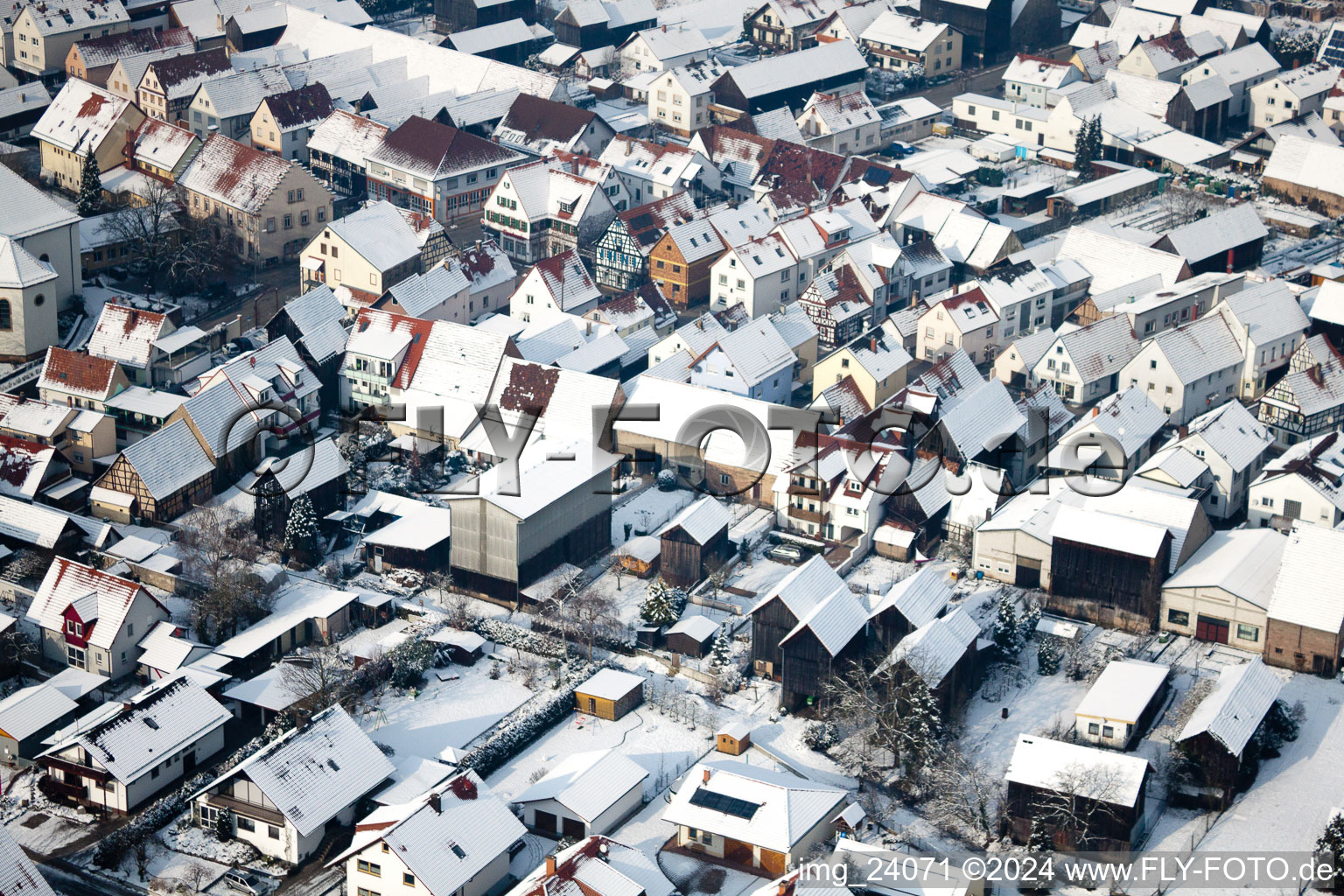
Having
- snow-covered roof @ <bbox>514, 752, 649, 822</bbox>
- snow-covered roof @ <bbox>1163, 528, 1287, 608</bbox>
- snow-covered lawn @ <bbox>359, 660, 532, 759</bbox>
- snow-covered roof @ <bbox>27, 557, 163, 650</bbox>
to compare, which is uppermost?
snow-covered roof @ <bbox>27, 557, 163, 650</bbox>

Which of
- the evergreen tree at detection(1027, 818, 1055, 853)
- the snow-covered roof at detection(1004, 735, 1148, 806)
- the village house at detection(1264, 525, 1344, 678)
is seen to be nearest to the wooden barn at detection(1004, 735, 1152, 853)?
the snow-covered roof at detection(1004, 735, 1148, 806)

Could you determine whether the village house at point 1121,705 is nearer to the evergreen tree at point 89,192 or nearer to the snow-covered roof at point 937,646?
the snow-covered roof at point 937,646

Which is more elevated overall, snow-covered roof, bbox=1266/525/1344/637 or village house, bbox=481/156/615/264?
village house, bbox=481/156/615/264

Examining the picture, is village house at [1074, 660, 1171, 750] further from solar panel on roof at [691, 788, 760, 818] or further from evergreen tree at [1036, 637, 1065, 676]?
solar panel on roof at [691, 788, 760, 818]

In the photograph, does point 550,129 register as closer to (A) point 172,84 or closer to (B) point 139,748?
(A) point 172,84

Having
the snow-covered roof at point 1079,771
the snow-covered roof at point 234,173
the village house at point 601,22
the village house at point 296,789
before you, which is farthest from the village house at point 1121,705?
the village house at point 601,22

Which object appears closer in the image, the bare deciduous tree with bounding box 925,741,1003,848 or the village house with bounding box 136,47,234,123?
the bare deciduous tree with bounding box 925,741,1003,848
